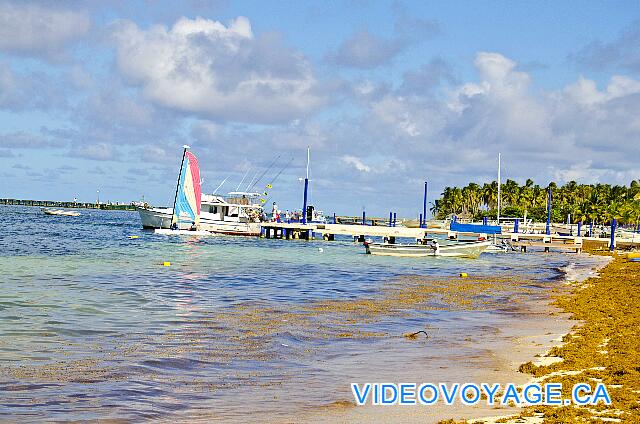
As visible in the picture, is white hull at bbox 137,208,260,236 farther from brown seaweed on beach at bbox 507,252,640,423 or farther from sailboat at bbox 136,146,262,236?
brown seaweed on beach at bbox 507,252,640,423

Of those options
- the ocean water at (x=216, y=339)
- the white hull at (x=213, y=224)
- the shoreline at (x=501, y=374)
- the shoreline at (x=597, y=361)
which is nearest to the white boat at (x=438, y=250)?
the ocean water at (x=216, y=339)

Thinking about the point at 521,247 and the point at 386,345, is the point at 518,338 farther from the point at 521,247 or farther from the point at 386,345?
the point at 521,247

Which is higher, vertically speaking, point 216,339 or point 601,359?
point 601,359

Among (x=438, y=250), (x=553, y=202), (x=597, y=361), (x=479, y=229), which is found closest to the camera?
(x=597, y=361)

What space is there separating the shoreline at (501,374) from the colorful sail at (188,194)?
49.2 meters

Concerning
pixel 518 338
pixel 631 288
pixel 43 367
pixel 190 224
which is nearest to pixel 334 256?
pixel 190 224

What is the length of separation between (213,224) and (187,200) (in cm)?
686

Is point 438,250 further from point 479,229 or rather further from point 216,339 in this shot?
point 216,339

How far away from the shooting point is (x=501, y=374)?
37.3ft

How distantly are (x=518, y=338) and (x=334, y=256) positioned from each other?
3751 centimetres

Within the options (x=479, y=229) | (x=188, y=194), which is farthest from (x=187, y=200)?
(x=479, y=229)

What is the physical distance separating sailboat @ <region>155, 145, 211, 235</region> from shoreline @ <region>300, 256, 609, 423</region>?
49246mm

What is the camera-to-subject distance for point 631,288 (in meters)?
26.8

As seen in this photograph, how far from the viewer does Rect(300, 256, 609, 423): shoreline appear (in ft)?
28.5
